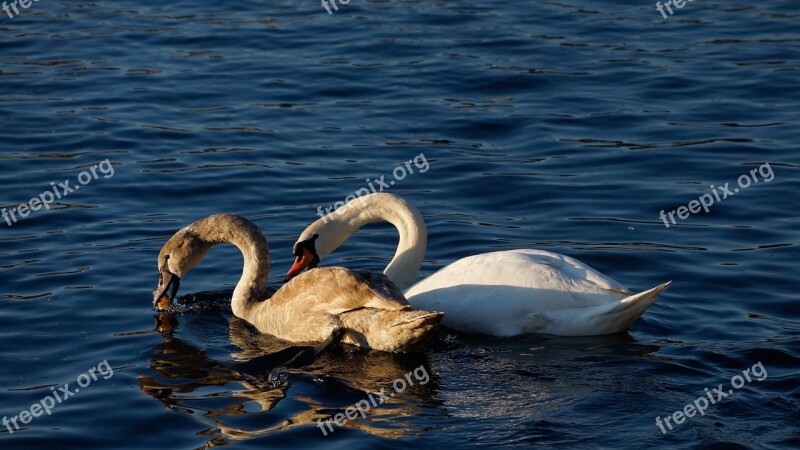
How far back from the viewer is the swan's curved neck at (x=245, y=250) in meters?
10.2

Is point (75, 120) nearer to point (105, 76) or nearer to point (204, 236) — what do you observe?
point (105, 76)

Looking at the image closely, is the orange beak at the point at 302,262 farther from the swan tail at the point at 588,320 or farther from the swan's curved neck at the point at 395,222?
the swan tail at the point at 588,320

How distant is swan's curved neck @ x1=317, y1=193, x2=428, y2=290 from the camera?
10.6m

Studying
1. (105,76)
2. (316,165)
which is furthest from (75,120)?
(316,165)

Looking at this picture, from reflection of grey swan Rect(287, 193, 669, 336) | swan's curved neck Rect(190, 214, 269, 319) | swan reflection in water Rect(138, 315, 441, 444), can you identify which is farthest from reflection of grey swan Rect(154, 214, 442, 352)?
reflection of grey swan Rect(287, 193, 669, 336)

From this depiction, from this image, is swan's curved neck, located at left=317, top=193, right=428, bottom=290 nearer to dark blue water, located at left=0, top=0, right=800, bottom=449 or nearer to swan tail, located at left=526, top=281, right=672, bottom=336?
dark blue water, located at left=0, top=0, right=800, bottom=449

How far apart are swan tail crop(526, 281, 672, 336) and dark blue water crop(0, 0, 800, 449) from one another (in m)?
0.09

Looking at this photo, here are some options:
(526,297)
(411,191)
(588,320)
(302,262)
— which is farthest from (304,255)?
(411,191)

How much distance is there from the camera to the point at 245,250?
1030 centimetres

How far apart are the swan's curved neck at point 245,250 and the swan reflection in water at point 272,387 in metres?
0.42

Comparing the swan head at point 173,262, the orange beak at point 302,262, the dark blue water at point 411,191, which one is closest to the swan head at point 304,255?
the orange beak at point 302,262

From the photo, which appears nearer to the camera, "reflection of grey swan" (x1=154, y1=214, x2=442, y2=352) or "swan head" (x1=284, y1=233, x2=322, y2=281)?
"reflection of grey swan" (x1=154, y1=214, x2=442, y2=352)

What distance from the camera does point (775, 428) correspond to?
7695mm

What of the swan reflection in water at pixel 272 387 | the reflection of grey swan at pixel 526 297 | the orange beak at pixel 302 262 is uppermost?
the orange beak at pixel 302 262
